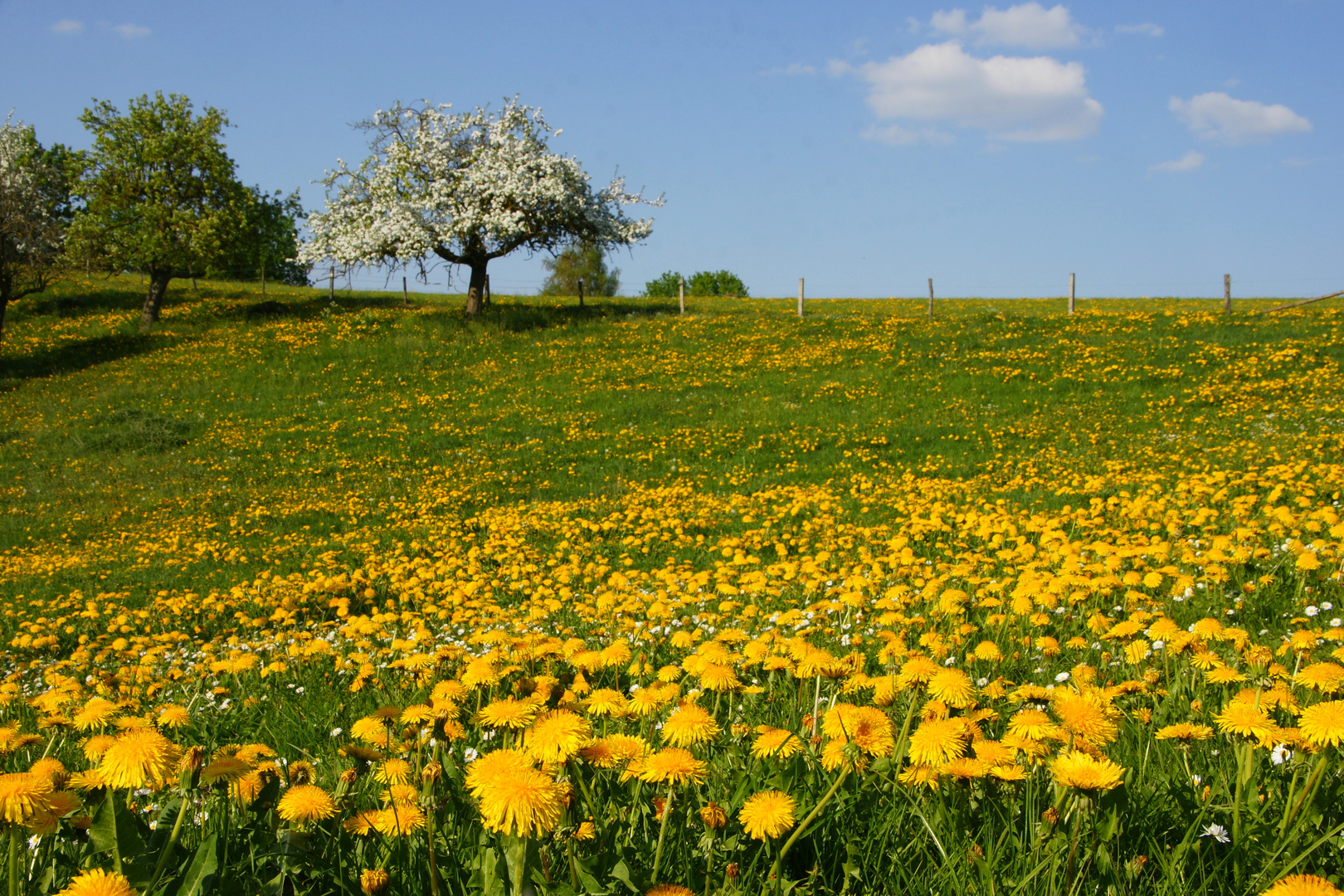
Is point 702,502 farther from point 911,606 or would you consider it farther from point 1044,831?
point 1044,831

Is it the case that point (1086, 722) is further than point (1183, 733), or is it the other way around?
point (1183, 733)

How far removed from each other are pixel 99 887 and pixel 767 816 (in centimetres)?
112

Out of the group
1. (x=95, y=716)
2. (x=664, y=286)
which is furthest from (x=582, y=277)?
(x=95, y=716)

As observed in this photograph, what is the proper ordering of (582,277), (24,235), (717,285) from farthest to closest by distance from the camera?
(717,285) < (582,277) < (24,235)

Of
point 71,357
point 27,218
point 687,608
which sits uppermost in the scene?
point 27,218

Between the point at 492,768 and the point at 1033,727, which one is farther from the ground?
the point at 492,768

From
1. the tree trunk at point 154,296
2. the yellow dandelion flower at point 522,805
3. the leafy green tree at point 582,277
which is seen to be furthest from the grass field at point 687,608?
the leafy green tree at point 582,277

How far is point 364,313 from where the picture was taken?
25.9m

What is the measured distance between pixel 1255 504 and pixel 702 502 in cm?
624

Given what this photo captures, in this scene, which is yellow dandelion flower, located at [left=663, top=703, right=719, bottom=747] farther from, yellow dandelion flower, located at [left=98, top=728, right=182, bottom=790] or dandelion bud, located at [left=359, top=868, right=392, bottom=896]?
yellow dandelion flower, located at [left=98, top=728, right=182, bottom=790]

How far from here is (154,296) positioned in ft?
86.0

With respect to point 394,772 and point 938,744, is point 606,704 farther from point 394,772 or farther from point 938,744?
point 938,744

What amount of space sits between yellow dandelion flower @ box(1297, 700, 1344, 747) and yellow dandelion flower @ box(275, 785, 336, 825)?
2066 millimetres

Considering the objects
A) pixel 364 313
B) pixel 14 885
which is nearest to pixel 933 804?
pixel 14 885
